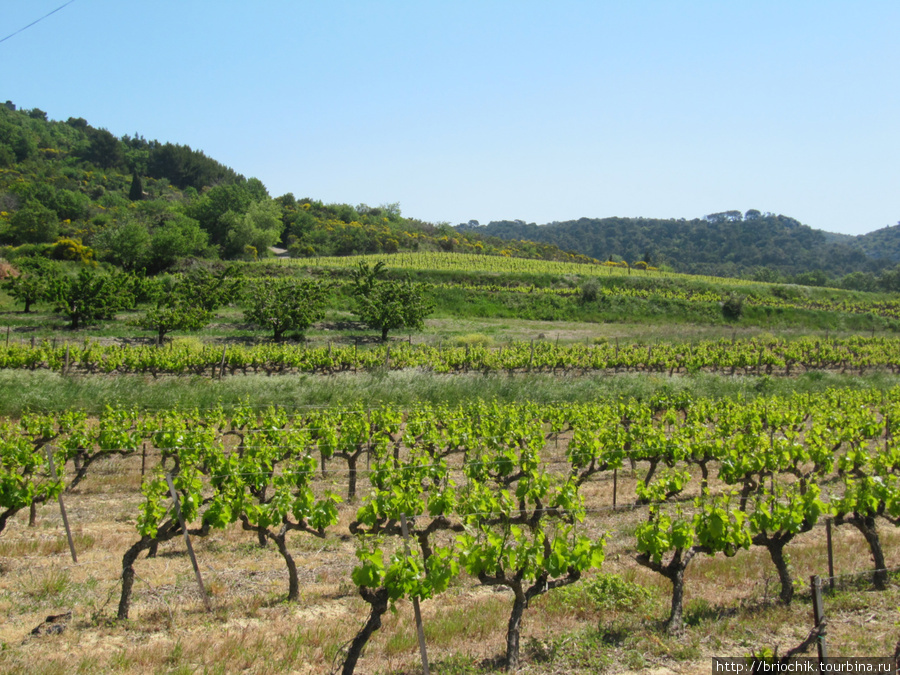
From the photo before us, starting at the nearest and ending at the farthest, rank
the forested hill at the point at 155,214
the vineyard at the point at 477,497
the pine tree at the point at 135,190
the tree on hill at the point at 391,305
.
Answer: the vineyard at the point at 477,497 < the tree on hill at the point at 391,305 < the forested hill at the point at 155,214 < the pine tree at the point at 135,190

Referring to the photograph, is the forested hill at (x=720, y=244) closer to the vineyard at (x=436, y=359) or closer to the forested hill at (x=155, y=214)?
the forested hill at (x=155, y=214)

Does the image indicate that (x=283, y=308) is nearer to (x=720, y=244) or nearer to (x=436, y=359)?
(x=436, y=359)

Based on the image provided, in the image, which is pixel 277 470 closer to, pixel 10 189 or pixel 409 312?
pixel 409 312

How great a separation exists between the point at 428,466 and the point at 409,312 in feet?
80.5

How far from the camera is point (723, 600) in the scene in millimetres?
6848

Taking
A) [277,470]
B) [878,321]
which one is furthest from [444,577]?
[878,321]

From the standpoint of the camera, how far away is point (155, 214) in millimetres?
70438

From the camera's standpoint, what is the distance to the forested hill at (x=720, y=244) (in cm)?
12488

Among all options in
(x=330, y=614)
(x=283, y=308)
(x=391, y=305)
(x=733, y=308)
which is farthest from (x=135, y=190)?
(x=330, y=614)

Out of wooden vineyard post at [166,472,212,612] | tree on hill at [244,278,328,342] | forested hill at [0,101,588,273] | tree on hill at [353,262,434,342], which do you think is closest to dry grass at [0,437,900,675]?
wooden vineyard post at [166,472,212,612]

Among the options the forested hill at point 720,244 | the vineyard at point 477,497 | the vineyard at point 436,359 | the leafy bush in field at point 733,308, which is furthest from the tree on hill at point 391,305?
the forested hill at point 720,244

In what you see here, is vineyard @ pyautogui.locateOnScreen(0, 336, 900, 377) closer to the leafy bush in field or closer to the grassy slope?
the grassy slope

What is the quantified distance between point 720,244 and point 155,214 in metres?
121

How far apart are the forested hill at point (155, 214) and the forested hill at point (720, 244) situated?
180 ft
